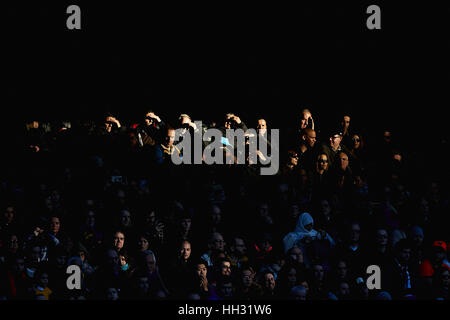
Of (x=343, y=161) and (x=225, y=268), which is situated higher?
(x=343, y=161)

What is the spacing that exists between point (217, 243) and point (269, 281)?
0.81 meters

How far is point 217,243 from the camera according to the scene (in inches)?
436

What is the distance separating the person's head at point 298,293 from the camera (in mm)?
10438

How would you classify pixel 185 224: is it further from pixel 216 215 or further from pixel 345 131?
pixel 345 131

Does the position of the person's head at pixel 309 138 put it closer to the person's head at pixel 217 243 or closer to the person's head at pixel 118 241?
the person's head at pixel 217 243

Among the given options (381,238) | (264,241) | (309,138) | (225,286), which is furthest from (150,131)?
(381,238)

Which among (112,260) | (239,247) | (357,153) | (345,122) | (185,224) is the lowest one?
(112,260)

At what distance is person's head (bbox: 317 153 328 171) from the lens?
1242 cm

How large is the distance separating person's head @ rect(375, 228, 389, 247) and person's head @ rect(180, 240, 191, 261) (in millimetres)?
2197

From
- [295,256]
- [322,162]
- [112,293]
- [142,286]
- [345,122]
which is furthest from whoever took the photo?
[345,122]

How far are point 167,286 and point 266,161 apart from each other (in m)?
2.81

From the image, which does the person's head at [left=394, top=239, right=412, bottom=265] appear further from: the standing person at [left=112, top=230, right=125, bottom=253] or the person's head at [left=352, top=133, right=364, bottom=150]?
the standing person at [left=112, top=230, right=125, bottom=253]

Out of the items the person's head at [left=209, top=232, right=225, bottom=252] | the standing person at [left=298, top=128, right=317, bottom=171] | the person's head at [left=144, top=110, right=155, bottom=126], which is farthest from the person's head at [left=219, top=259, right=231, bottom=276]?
the person's head at [left=144, top=110, right=155, bottom=126]

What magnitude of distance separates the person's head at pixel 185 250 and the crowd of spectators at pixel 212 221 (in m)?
0.01
